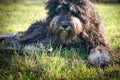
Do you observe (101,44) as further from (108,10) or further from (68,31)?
(108,10)

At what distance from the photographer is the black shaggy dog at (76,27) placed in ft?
20.3

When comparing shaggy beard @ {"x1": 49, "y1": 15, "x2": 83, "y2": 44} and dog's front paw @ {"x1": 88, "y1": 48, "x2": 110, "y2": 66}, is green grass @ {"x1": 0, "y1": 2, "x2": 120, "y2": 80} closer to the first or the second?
dog's front paw @ {"x1": 88, "y1": 48, "x2": 110, "y2": 66}

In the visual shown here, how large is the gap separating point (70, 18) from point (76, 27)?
0.66 ft

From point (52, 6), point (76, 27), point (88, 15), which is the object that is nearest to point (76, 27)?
point (76, 27)

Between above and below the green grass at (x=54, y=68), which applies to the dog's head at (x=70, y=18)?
above

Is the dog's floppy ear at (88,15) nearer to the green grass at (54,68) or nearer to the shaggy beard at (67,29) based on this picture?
the shaggy beard at (67,29)

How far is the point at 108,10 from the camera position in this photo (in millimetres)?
15008

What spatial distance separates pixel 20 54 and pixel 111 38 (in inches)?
110

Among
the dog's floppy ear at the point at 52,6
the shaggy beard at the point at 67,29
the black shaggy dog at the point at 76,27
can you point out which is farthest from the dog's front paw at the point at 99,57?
the dog's floppy ear at the point at 52,6

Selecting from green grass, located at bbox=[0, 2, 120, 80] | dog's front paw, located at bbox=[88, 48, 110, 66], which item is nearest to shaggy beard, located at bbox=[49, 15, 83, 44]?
green grass, located at bbox=[0, 2, 120, 80]

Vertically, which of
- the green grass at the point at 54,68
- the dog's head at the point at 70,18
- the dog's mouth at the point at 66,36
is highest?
the dog's head at the point at 70,18

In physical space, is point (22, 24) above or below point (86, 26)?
below

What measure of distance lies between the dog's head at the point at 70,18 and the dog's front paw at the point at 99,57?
53 centimetres

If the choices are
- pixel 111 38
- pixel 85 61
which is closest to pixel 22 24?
pixel 111 38
